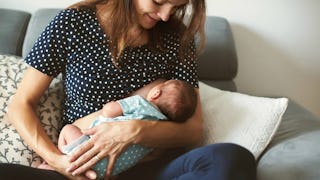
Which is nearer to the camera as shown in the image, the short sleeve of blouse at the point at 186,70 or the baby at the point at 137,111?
the baby at the point at 137,111

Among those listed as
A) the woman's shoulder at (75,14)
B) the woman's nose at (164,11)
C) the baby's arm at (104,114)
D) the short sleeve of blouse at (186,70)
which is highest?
the woman's nose at (164,11)

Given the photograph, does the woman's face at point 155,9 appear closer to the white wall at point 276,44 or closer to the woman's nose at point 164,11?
the woman's nose at point 164,11

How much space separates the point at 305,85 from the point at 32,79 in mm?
1418

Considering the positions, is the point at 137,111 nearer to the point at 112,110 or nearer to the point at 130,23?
the point at 112,110

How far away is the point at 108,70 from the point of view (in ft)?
4.49

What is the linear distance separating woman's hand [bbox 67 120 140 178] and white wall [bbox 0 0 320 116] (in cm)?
92

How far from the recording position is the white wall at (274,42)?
2.00 metres

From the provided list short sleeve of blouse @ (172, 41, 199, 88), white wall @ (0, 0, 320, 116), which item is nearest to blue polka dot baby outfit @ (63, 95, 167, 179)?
short sleeve of blouse @ (172, 41, 199, 88)

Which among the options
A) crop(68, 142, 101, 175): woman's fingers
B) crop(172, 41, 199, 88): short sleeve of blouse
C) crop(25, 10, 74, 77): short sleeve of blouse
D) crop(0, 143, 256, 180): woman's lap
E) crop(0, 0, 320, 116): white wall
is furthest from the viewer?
crop(0, 0, 320, 116): white wall

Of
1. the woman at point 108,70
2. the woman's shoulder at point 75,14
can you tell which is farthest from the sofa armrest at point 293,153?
the woman's shoulder at point 75,14

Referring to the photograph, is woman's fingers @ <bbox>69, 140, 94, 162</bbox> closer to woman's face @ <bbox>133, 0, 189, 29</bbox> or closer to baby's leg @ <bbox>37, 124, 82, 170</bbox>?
baby's leg @ <bbox>37, 124, 82, 170</bbox>

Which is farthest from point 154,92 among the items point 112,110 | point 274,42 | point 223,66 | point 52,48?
point 274,42

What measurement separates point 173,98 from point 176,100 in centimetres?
1

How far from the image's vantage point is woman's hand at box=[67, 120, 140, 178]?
3.93 feet
